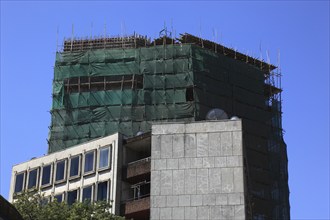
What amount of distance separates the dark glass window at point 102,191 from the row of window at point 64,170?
1345 millimetres

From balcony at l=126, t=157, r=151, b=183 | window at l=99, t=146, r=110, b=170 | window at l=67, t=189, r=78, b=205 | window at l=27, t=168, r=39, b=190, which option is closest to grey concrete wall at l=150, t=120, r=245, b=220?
balcony at l=126, t=157, r=151, b=183

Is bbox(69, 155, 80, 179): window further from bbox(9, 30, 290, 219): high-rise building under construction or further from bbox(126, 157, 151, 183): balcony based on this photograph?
bbox(9, 30, 290, 219): high-rise building under construction

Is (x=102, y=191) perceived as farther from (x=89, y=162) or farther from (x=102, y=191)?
(x=89, y=162)

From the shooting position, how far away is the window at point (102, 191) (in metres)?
56.7

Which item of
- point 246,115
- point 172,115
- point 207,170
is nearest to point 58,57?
point 172,115

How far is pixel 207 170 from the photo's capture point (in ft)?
165

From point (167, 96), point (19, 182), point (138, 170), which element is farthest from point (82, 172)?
point (167, 96)

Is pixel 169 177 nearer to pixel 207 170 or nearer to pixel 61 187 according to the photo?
pixel 207 170

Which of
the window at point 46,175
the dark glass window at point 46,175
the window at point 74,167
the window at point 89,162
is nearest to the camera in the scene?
the window at point 89,162

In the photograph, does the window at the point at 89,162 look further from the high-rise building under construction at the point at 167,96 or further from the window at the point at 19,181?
the high-rise building under construction at the point at 167,96

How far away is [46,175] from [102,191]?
748 cm

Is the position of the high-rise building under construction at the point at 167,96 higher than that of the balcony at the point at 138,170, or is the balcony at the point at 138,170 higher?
the high-rise building under construction at the point at 167,96

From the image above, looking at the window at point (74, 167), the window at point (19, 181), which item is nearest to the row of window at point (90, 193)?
the window at point (74, 167)

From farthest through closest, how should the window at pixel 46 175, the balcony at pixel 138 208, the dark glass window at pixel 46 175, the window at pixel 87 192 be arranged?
the dark glass window at pixel 46 175
the window at pixel 46 175
the window at pixel 87 192
the balcony at pixel 138 208
